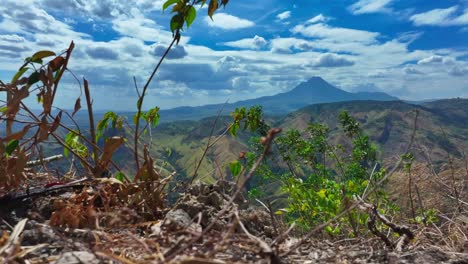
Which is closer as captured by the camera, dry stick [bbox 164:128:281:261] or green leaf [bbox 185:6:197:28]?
dry stick [bbox 164:128:281:261]

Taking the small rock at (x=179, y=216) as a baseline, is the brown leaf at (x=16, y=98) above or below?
above

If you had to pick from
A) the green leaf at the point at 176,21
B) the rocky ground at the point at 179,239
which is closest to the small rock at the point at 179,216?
the rocky ground at the point at 179,239

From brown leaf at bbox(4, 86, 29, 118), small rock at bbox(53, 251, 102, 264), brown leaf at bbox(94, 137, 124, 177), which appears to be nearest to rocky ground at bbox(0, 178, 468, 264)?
small rock at bbox(53, 251, 102, 264)

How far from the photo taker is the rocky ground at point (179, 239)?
1745 millimetres

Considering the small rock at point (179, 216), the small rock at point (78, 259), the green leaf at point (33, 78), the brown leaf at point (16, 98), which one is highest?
the green leaf at point (33, 78)

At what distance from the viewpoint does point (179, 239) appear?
1700 mm

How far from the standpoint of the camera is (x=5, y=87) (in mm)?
3246

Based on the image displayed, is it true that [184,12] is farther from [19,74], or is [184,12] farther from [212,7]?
[19,74]

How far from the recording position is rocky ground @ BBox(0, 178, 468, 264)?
1745mm

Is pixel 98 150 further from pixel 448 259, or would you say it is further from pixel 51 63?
pixel 448 259

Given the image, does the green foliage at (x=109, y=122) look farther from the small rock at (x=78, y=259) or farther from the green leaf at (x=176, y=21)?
the small rock at (x=78, y=259)

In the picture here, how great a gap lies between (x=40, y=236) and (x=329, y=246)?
190 centimetres

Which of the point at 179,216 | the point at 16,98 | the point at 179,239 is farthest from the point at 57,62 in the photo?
the point at 179,239

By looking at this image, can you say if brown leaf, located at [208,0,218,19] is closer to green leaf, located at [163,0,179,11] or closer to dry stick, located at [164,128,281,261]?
green leaf, located at [163,0,179,11]
